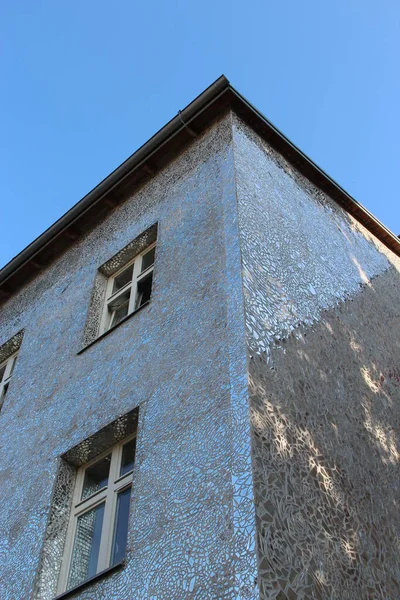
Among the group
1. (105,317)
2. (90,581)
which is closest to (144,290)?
(105,317)

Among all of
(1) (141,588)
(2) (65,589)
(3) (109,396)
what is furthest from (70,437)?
(1) (141,588)

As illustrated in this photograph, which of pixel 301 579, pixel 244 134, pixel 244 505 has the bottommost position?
pixel 301 579

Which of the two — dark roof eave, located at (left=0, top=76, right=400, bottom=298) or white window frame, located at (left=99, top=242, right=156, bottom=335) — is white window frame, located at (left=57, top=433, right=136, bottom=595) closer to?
white window frame, located at (left=99, top=242, right=156, bottom=335)

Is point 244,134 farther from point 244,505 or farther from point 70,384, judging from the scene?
point 244,505

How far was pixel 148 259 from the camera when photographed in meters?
8.79

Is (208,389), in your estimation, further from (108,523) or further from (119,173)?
(119,173)

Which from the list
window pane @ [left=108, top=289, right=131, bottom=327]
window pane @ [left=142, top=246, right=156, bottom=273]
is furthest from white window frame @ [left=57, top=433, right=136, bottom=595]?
window pane @ [left=142, top=246, right=156, bottom=273]

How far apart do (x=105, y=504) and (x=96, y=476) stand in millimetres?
586

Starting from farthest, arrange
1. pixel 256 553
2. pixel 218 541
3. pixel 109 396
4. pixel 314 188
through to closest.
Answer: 1. pixel 314 188
2. pixel 109 396
3. pixel 218 541
4. pixel 256 553

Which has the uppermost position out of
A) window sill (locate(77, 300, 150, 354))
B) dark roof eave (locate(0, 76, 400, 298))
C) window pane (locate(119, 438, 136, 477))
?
dark roof eave (locate(0, 76, 400, 298))

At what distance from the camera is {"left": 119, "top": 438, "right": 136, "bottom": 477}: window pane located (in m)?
6.17

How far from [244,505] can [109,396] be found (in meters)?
→ 2.47

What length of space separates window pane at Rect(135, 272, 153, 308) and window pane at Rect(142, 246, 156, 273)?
12.4 inches

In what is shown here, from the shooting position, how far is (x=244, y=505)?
4.49 m
